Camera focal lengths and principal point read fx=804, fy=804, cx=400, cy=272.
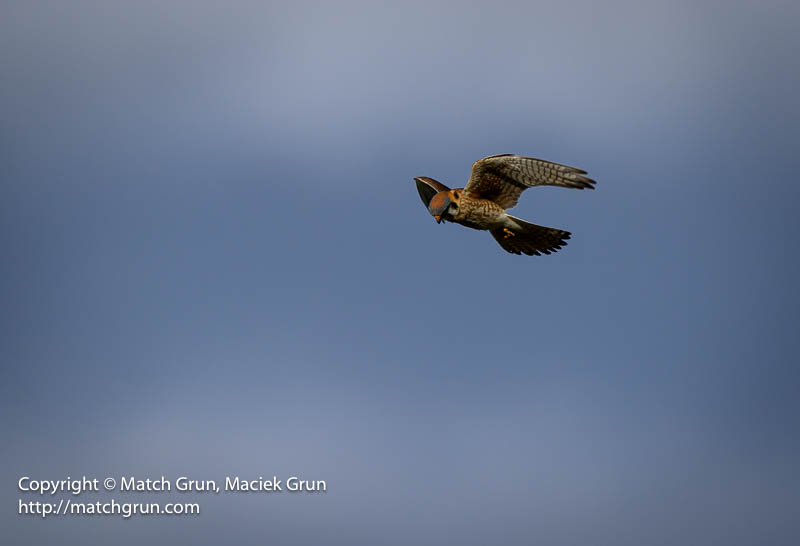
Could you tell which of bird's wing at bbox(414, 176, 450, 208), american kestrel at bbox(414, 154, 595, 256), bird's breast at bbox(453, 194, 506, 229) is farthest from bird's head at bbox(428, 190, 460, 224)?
bird's wing at bbox(414, 176, 450, 208)

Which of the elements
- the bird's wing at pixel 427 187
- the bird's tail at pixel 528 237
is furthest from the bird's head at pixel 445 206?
the bird's wing at pixel 427 187

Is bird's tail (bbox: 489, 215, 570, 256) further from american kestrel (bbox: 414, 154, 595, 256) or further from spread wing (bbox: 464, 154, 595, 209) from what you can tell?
spread wing (bbox: 464, 154, 595, 209)

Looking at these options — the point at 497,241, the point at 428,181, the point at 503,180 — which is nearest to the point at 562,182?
the point at 503,180

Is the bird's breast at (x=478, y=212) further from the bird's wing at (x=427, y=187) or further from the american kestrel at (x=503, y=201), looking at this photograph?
the bird's wing at (x=427, y=187)

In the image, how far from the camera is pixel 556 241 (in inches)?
748

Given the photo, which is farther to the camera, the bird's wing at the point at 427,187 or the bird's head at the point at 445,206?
the bird's wing at the point at 427,187

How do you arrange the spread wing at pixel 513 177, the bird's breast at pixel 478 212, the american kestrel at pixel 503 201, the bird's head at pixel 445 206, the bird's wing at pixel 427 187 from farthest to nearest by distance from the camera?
the bird's wing at pixel 427 187 → the bird's breast at pixel 478 212 → the bird's head at pixel 445 206 → the american kestrel at pixel 503 201 → the spread wing at pixel 513 177

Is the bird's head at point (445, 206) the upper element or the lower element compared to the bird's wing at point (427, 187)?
lower

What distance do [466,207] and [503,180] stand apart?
40.1 inches

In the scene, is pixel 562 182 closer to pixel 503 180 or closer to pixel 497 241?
pixel 503 180

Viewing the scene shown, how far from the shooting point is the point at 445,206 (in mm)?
17797

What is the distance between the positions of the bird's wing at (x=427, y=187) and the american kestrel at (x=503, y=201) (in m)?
1.96

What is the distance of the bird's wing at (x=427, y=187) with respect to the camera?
20.4 m

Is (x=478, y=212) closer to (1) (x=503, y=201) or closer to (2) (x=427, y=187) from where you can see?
(1) (x=503, y=201)
